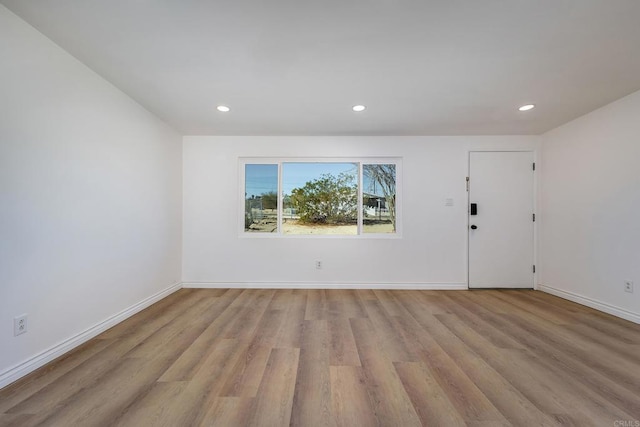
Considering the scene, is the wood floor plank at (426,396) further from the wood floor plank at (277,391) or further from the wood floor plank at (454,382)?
the wood floor plank at (277,391)

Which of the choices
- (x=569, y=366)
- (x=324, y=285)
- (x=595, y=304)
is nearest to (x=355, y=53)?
(x=569, y=366)

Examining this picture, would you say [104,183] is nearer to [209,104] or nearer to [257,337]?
[209,104]

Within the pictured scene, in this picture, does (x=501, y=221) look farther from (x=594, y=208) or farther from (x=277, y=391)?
(x=277, y=391)

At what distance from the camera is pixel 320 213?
3820 mm

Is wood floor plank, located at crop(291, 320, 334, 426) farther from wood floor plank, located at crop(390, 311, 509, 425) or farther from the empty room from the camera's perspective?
wood floor plank, located at crop(390, 311, 509, 425)

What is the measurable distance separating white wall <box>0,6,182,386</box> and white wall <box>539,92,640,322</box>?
529 centimetres

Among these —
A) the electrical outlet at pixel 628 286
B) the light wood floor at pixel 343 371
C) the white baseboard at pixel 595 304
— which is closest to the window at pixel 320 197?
the light wood floor at pixel 343 371

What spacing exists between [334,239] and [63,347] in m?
2.96

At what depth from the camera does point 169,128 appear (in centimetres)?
332

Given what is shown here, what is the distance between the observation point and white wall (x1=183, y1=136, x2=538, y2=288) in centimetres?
364

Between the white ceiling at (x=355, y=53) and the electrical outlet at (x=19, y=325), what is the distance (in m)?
1.98

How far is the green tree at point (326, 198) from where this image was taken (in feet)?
12.5

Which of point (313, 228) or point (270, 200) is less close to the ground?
point (270, 200)

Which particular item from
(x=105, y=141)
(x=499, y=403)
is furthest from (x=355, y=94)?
(x=499, y=403)
